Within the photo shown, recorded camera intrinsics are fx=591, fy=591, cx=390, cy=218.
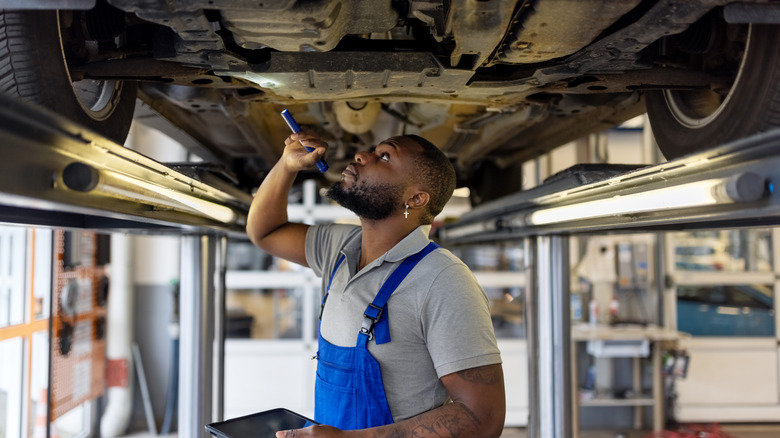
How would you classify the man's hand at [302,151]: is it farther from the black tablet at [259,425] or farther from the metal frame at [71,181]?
the black tablet at [259,425]

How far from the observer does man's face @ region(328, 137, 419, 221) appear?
1.50 metres

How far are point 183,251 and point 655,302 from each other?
14.6 ft

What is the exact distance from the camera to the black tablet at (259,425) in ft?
4.09

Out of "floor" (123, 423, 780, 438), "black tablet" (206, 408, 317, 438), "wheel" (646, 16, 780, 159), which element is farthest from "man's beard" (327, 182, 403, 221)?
"floor" (123, 423, 780, 438)

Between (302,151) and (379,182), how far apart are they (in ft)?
0.72

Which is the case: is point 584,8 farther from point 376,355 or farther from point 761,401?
point 761,401

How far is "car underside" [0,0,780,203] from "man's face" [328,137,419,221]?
6.7 inches

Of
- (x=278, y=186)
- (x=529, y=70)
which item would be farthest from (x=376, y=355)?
(x=529, y=70)

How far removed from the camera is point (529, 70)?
155 centimetres

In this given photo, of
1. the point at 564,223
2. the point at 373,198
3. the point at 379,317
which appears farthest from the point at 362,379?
the point at 564,223

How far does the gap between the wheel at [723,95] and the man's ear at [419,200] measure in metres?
0.71

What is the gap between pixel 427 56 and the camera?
4.54 ft

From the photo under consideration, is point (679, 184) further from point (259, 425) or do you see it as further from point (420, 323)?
point (259, 425)

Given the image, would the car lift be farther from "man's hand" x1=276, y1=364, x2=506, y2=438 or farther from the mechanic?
"man's hand" x1=276, y1=364, x2=506, y2=438
